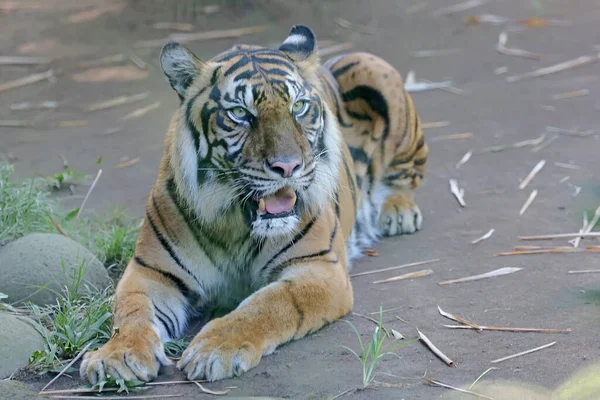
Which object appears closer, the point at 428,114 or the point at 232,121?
the point at 232,121

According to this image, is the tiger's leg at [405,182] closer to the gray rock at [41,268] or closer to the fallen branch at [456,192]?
the fallen branch at [456,192]

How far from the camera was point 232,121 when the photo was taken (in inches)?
129

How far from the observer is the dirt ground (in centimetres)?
301

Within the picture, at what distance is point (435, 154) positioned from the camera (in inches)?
239

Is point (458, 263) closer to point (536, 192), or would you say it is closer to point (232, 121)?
point (536, 192)

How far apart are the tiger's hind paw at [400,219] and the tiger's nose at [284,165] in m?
1.77

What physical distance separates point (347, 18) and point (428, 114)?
2482 mm

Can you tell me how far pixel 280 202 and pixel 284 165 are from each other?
260 mm

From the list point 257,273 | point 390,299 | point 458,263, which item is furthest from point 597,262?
point 257,273

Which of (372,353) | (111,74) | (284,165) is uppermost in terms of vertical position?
(111,74)

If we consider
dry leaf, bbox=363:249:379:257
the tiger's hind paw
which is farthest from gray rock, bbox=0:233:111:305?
the tiger's hind paw

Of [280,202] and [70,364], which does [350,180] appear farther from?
[70,364]

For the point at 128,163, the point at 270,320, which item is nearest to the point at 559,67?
the point at 128,163

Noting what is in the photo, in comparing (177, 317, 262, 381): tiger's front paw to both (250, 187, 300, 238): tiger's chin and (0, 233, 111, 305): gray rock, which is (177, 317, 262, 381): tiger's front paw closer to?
(250, 187, 300, 238): tiger's chin
